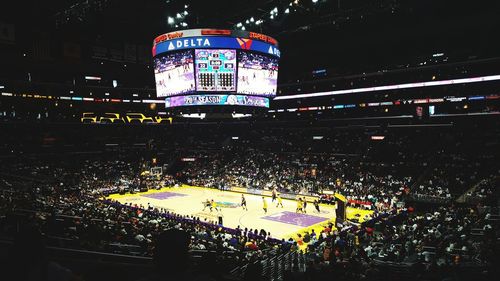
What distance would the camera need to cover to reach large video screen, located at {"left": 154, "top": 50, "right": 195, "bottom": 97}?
869 inches

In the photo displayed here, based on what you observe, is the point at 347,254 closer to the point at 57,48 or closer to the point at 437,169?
the point at 437,169

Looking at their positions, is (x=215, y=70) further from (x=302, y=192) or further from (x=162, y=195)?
(x=162, y=195)

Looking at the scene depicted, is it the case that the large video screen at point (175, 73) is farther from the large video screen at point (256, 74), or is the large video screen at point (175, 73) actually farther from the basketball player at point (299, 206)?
the basketball player at point (299, 206)

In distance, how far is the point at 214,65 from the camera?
21.9 meters


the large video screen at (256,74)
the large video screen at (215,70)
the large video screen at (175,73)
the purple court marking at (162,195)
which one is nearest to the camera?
the large video screen at (215,70)

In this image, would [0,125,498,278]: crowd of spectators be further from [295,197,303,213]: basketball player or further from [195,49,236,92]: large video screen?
[195,49,236,92]: large video screen

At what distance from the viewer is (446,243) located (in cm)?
1295

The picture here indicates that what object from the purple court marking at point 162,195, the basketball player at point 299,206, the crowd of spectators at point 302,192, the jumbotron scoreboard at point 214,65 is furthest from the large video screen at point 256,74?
the purple court marking at point 162,195

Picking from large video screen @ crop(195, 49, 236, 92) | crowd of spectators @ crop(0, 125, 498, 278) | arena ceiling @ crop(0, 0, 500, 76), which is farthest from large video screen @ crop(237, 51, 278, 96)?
crowd of spectators @ crop(0, 125, 498, 278)

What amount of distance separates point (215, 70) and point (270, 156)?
26.5m

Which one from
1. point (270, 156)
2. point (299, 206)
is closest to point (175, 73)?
point (299, 206)

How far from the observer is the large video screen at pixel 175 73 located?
2206cm

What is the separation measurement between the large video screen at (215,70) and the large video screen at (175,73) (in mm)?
554

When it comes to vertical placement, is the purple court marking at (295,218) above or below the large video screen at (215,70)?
below
